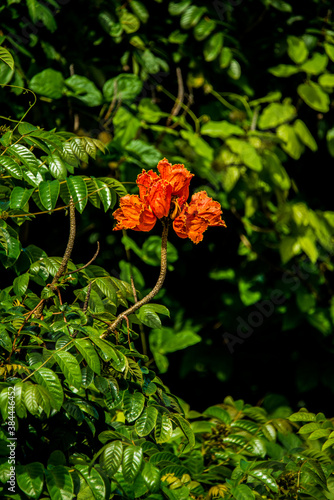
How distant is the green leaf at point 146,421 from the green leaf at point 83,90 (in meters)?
1.38

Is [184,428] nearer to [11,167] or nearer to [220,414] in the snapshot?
[220,414]

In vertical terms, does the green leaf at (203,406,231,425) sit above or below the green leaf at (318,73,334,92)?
below

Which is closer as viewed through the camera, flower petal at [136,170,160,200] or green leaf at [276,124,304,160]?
flower petal at [136,170,160,200]

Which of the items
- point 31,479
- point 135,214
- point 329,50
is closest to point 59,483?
point 31,479

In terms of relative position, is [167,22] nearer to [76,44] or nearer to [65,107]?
[76,44]

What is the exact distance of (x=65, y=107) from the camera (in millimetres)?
2232

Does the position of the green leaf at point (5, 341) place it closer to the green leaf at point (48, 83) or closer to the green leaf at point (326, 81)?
the green leaf at point (48, 83)

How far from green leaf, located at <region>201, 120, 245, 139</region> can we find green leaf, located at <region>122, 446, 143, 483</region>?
1647 mm

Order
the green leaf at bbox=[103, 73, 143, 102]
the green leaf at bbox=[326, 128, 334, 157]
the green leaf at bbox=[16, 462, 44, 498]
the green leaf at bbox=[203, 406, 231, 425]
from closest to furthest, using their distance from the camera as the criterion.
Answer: the green leaf at bbox=[16, 462, 44, 498] < the green leaf at bbox=[203, 406, 231, 425] < the green leaf at bbox=[103, 73, 143, 102] < the green leaf at bbox=[326, 128, 334, 157]

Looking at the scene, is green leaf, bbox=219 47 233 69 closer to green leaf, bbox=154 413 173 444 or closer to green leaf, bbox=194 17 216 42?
green leaf, bbox=194 17 216 42

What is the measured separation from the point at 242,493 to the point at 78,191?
828mm

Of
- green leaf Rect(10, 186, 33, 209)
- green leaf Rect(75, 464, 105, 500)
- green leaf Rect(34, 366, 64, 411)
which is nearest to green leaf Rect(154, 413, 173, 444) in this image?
green leaf Rect(75, 464, 105, 500)

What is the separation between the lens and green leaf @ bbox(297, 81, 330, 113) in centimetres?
254

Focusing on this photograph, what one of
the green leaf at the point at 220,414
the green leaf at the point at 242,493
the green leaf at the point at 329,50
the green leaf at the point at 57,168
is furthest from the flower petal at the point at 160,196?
the green leaf at the point at 329,50
